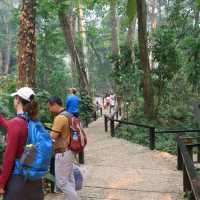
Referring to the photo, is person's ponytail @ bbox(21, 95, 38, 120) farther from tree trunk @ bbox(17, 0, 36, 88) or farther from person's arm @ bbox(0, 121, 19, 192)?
tree trunk @ bbox(17, 0, 36, 88)

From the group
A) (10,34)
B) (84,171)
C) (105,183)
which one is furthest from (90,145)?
(10,34)

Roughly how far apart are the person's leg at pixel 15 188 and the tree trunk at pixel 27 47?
5.62 m

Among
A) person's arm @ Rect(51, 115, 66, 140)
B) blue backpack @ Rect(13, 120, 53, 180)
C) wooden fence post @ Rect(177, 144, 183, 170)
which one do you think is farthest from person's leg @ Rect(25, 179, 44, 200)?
wooden fence post @ Rect(177, 144, 183, 170)

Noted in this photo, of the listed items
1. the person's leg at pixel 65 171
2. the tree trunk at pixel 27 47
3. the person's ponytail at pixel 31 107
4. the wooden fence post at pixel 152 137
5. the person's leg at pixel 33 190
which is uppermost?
the tree trunk at pixel 27 47

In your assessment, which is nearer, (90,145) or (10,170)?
(10,170)

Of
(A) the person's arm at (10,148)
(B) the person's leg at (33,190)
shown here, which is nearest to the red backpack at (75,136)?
(B) the person's leg at (33,190)

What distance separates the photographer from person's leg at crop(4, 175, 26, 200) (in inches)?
162

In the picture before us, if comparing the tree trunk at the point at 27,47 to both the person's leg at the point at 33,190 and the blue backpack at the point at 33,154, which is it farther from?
the blue backpack at the point at 33,154

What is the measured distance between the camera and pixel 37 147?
4.06m

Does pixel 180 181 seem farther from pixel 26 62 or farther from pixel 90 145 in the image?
pixel 90 145

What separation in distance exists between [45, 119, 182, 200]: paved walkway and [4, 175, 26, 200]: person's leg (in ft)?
11.0

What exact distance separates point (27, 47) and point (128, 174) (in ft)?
10.8

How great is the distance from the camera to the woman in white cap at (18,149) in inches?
157

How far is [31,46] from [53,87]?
18476 mm
